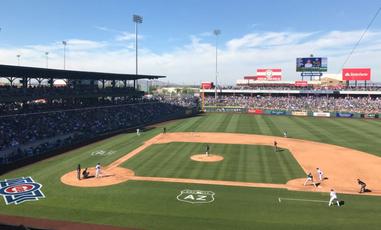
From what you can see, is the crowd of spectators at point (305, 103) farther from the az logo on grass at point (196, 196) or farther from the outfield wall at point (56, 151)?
the az logo on grass at point (196, 196)

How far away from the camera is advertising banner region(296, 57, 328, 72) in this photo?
104m

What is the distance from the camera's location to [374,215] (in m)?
21.1

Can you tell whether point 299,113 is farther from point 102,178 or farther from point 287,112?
point 102,178

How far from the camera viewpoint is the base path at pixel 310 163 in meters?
27.8

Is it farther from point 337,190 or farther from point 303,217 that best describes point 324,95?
point 303,217

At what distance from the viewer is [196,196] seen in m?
24.9

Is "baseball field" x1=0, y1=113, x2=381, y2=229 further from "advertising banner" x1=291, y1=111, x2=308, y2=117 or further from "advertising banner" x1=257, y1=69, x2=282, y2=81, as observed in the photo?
"advertising banner" x1=257, y1=69, x2=282, y2=81

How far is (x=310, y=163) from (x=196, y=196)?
52.4 ft

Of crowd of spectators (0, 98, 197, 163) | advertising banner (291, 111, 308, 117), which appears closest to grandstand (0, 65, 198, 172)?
crowd of spectators (0, 98, 197, 163)

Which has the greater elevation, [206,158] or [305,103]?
[305,103]

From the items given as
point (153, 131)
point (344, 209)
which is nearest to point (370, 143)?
point (344, 209)

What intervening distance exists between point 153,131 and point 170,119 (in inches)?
777

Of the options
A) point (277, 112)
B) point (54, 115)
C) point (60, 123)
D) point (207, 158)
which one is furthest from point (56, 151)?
point (277, 112)

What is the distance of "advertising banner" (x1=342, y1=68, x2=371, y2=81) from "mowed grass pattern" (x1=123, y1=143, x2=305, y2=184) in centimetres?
6911
